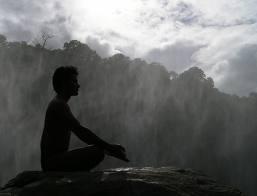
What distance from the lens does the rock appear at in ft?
17.1

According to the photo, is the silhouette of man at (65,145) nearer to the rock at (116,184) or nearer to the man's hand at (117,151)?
the man's hand at (117,151)

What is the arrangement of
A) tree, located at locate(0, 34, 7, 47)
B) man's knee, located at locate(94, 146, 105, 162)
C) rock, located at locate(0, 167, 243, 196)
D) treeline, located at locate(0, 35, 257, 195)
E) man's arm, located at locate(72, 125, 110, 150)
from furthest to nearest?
tree, located at locate(0, 34, 7, 47) → treeline, located at locate(0, 35, 257, 195) → man's knee, located at locate(94, 146, 105, 162) → man's arm, located at locate(72, 125, 110, 150) → rock, located at locate(0, 167, 243, 196)

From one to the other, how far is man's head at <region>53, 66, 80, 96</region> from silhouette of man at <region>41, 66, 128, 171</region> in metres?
0.14

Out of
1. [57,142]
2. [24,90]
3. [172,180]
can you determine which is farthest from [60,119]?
[24,90]

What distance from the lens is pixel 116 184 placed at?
5.28m

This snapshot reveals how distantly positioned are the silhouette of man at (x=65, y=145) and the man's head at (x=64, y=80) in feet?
0.46

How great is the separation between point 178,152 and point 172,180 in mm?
51363

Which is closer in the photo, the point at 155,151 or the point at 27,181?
the point at 27,181

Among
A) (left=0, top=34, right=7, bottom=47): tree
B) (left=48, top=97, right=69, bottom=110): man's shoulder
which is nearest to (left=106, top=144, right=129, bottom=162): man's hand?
(left=48, top=97, right=69, bottom=110): man's shoulder

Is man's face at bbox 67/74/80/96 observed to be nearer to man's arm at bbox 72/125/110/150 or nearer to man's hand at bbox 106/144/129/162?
man's arm at bbox 72/125/110/150

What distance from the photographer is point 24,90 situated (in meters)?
58.4

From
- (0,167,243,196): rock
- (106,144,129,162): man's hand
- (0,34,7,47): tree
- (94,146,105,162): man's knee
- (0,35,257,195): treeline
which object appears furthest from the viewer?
(0,34,7,47): tree

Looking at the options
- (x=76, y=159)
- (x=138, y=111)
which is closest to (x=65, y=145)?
(x=76, y=159)

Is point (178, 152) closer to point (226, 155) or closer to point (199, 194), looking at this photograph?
point (226, 155)
